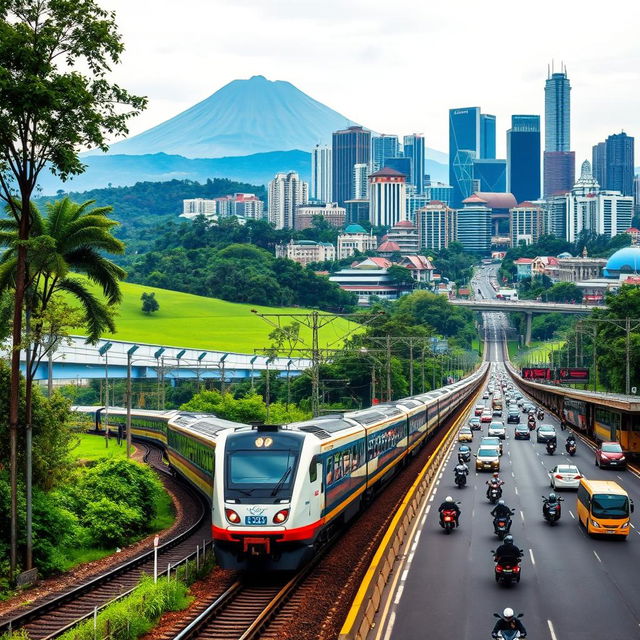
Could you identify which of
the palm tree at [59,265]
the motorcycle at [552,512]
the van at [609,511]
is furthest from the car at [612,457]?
the palm tree at [59,265]

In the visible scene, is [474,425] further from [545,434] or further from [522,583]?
[522,583]

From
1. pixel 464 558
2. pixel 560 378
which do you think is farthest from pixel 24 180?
pixel 560 378

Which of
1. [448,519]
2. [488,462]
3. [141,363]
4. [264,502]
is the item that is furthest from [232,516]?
[141,363]

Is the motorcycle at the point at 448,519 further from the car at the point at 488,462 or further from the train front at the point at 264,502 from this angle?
the car at the point at 488,462

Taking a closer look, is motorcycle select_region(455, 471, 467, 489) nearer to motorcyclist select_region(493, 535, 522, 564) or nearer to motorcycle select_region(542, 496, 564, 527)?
motorcycle select_region(542, 496, 564, 527)

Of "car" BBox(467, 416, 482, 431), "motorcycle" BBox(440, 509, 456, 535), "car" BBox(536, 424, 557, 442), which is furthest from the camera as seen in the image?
"car" BBox(467, 416, 482, 431)

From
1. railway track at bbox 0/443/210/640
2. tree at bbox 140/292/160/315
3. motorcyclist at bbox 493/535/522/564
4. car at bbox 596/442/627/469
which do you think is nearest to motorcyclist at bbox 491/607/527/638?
motorcyclist at bbox 493/535/522/564
